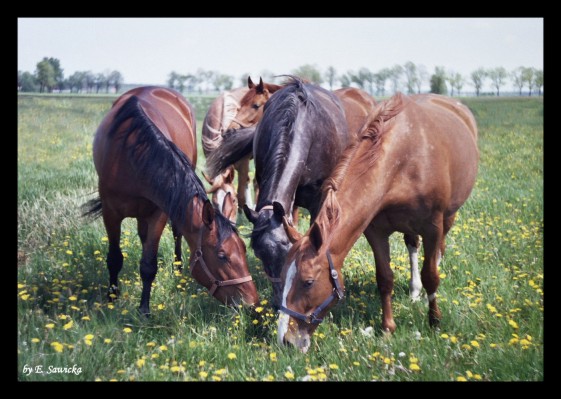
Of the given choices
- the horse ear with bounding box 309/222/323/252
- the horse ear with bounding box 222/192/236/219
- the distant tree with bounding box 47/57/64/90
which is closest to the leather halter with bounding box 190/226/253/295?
the horse ear with bounding box 222/192/236/219

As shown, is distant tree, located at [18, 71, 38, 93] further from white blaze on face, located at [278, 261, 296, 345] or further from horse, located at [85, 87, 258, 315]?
white blaze on face, located at [278, 261, 296, 345]

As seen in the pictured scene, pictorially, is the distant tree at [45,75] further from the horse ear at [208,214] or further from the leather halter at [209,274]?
the leather halter at [209,274]

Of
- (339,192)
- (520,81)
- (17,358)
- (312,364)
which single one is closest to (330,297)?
(312,364)

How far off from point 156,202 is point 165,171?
31 centimetres

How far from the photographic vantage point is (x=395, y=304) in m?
4.54

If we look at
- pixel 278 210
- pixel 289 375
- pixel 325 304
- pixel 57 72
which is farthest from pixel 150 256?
pixel 57 72

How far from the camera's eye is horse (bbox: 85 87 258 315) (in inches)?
160

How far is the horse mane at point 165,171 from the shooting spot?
13.3 ft

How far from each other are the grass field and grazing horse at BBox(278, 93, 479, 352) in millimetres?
303

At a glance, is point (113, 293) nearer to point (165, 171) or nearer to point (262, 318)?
point (165, 171)

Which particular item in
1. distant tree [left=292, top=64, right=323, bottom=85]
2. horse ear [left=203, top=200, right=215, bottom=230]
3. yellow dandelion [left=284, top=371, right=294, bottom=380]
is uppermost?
distant tree [left=292, top=64, right=323, bottom=85]

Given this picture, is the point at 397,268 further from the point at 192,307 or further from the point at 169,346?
the point at 169,346

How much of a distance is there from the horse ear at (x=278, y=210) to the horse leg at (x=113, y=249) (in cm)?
173

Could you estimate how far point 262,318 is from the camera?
407 centimetres
